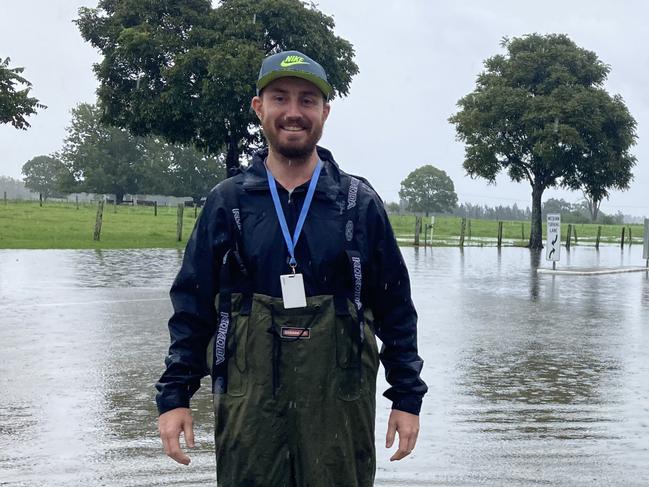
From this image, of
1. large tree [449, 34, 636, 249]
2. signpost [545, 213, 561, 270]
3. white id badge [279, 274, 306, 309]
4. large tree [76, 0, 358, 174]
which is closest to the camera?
white id badge [279, 274, 306, 309]

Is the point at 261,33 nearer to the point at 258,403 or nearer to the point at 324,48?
the point at 324,48

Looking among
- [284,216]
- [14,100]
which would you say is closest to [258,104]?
[284,216]

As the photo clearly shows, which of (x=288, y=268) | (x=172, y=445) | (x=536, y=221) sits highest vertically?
(x=288, y=268)

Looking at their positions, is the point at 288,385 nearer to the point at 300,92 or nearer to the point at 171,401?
the point at 171,401

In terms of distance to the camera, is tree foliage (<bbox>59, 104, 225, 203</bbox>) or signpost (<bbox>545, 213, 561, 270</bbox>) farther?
tree foliage (<bbox>59, 104, 225, 203</bbox>)

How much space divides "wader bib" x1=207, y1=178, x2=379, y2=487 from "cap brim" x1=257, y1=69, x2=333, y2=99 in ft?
1.77

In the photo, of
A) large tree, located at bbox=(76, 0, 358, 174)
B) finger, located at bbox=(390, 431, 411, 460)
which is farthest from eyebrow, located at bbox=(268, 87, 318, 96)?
large tree, located at bbox=(76, 0, 358, 174)

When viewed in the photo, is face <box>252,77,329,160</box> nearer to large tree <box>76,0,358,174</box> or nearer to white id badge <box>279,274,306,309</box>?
white id badge <box>279,274,306,309</box>

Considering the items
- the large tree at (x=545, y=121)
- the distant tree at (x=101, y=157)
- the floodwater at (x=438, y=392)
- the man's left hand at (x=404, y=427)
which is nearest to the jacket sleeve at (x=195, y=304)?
the man's left hand at (x=404, y=427)

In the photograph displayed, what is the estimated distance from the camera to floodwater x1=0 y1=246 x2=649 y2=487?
553 cm

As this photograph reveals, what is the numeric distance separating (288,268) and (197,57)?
31.8 meters

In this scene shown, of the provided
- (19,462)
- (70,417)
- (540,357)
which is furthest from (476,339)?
(19,462)

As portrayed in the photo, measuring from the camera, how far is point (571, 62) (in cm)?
4322

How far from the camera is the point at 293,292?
283cm
